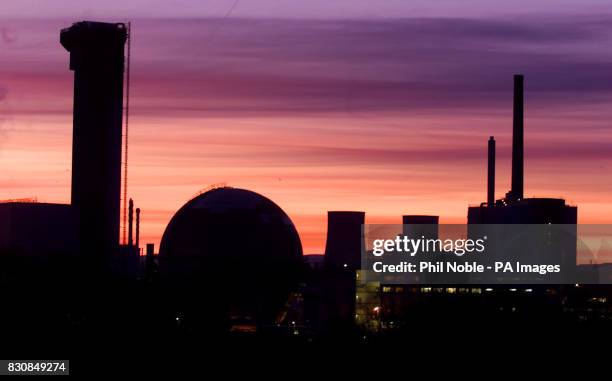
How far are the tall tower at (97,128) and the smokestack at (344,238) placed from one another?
2237 cm

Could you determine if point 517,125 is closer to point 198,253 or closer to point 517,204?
point 517,204

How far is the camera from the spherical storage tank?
127 m

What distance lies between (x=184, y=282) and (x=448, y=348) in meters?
51.8

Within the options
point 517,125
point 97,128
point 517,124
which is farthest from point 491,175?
point 97,128

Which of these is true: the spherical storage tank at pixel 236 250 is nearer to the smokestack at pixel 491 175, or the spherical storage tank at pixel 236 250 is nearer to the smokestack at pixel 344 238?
the smokestack at pixel 344 238

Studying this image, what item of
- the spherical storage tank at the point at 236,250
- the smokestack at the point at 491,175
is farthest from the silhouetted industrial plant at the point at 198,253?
the smokestack at the point at 491,175

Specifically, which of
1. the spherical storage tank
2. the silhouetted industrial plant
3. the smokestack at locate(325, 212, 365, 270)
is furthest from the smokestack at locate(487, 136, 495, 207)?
the spherical storage tank

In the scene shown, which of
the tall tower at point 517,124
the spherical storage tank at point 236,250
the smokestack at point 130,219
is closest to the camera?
the spherical storage tank at point 236,250

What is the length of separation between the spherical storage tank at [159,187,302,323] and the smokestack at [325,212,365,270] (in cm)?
913

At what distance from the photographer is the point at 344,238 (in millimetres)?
143375

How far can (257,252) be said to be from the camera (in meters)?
130

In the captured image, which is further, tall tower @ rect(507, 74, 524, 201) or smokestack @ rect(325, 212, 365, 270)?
tall tower @ rect(507, 74, 524, 201)

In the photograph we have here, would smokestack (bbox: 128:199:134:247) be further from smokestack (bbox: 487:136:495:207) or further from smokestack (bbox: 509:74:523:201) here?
smokestack (bbox: 487:136:495:207)

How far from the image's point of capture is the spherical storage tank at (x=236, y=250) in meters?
127
